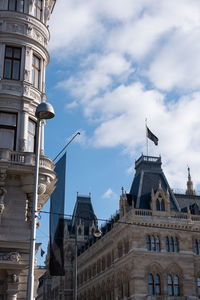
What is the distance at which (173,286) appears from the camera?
5469cm

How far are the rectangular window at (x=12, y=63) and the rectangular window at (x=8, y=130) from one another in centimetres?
249

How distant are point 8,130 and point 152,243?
3430 cm

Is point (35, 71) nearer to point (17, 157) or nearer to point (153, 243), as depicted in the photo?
point (17, 157)

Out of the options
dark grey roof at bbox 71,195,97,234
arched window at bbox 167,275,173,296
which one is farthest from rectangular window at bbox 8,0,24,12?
dark grey roof at bbox 71,195,97,234

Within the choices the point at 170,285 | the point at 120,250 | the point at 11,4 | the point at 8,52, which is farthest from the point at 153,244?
the point at 11,4

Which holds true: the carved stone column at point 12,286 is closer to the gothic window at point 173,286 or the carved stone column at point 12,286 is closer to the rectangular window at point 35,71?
the rectangular window at point 35,71

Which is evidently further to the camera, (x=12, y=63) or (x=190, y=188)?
(x=190, y=188)

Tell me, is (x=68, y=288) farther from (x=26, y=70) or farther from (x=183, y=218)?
(x=26, y=70)

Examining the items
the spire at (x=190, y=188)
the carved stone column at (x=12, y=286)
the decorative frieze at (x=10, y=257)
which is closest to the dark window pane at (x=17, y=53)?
the decorative frieze at (x=10, y=257)

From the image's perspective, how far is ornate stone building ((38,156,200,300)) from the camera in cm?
5412

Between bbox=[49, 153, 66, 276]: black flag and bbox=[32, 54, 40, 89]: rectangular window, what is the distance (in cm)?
766

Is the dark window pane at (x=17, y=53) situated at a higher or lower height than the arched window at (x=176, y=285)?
higher

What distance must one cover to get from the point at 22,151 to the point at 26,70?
5.15 meters

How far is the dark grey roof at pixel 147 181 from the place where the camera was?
59.3m
